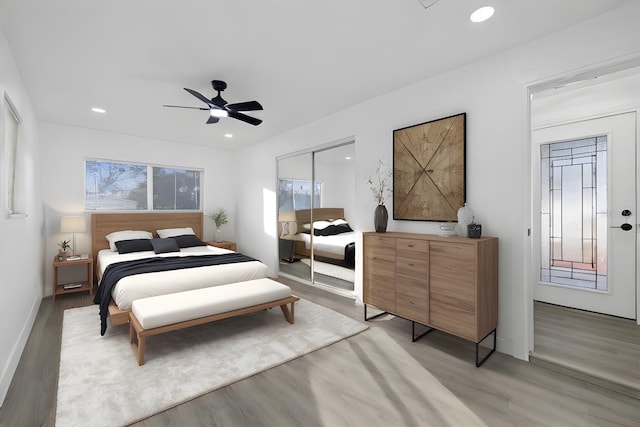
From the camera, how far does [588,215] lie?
11.5 feet

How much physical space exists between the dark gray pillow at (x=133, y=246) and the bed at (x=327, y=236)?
7.74 feet

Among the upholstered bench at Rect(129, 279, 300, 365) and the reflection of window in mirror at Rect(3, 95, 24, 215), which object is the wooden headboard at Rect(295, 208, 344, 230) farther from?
the reflection of window in mirror at Rect(3, 95, 24, 215)

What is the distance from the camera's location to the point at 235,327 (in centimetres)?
318

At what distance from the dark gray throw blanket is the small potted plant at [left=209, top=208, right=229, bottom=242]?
86.7 inches

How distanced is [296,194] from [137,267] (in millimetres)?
2550

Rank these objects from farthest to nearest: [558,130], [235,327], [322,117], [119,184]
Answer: [119,184] < [322,117] < [558,130] < [235,327]

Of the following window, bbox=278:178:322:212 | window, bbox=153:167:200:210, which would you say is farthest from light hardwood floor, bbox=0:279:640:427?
window, bbox=153:167:200:210

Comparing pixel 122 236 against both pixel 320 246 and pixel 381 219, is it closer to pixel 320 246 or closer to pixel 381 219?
pixel 320 246

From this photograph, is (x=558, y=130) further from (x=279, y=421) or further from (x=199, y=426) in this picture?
(x=199, y=426)

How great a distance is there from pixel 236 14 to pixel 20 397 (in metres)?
3.03

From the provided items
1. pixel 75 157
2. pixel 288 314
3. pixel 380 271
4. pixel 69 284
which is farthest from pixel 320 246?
pixel 75 157

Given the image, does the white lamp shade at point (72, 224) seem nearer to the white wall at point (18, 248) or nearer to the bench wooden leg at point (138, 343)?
the white wall at point (18, 248)

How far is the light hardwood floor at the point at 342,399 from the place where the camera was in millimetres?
1793

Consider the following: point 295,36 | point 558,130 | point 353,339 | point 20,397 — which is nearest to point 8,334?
point 20,397
